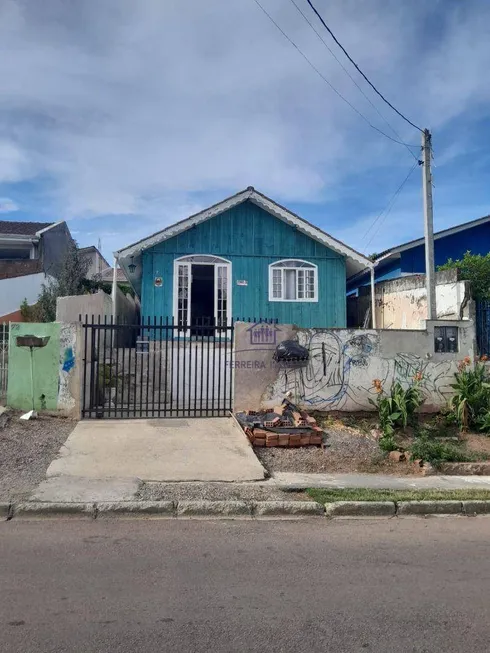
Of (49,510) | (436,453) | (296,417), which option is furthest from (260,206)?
(49,510)

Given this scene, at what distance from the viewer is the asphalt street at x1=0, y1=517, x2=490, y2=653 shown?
10.5 ft

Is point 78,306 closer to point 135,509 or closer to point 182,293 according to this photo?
point 182,293

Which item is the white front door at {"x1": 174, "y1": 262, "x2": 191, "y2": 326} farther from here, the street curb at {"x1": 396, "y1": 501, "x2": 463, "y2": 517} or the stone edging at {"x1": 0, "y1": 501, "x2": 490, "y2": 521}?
the street curb at {"x1": 396, "y1": 501, "x2": 463, "y2": 517}

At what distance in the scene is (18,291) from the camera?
21125mm

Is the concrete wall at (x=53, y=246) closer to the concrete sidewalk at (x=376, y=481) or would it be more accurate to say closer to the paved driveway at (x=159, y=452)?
the paved driveway at (x=159, y=452)

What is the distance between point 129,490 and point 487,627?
4.06 metres

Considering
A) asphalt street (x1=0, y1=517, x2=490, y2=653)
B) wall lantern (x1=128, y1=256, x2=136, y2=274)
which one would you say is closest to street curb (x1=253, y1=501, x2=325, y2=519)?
asphalt street (x1=0, y1=517, x2=490, y2=653)

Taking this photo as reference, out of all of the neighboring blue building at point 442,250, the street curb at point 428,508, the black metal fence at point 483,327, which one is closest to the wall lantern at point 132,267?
the neighboring blue building at point 442,250

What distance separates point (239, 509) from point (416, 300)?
10175mm

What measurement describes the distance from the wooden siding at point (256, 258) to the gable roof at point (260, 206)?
0.94ft

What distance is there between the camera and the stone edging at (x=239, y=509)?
5570mm

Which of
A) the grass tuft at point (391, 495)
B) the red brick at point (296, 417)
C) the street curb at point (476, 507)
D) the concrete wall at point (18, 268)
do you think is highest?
the concrete wall at point (18, 268)

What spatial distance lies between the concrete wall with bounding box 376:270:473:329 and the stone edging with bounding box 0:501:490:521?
585cm

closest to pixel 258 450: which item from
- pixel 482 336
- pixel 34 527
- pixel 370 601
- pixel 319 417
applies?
pixel 319 417
